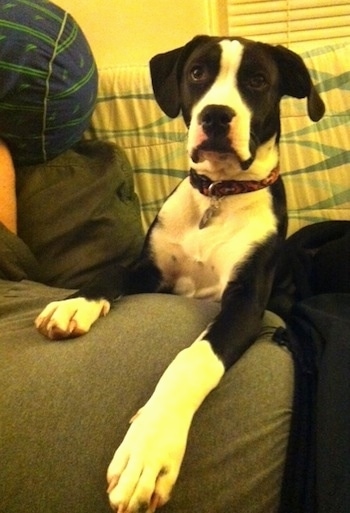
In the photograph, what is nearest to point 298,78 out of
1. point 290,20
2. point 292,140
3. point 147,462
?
point 292,140

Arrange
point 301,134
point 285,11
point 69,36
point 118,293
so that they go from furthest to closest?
point 285,11 → point 301,134 → point 69,36 → point 118,293

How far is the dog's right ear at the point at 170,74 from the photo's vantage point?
4.54 ft

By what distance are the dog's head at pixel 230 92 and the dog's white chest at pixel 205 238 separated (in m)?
0.09

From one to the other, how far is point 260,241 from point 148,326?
1.22 feet

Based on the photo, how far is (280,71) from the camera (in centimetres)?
138

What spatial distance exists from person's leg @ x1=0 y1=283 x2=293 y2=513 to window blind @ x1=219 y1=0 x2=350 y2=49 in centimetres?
123

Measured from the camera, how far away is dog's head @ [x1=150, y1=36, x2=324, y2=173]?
4.01ft

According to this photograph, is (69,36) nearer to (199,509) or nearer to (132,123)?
(132,123)

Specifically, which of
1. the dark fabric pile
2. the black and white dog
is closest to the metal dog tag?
the black and white dog

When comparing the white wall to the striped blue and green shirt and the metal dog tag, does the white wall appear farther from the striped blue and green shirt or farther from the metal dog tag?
the metal dog tag

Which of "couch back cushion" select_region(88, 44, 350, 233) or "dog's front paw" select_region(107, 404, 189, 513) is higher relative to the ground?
"couch back cushion" select_region(88, 44, 350, 233)

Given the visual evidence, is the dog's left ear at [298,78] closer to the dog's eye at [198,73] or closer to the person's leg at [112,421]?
the dog's eye at [198,73]

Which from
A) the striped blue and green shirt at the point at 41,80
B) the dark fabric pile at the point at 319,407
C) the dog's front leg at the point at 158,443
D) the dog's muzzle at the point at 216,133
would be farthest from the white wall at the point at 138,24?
the dog's front leg at the point at 158,443

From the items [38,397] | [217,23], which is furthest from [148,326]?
[217,23]
